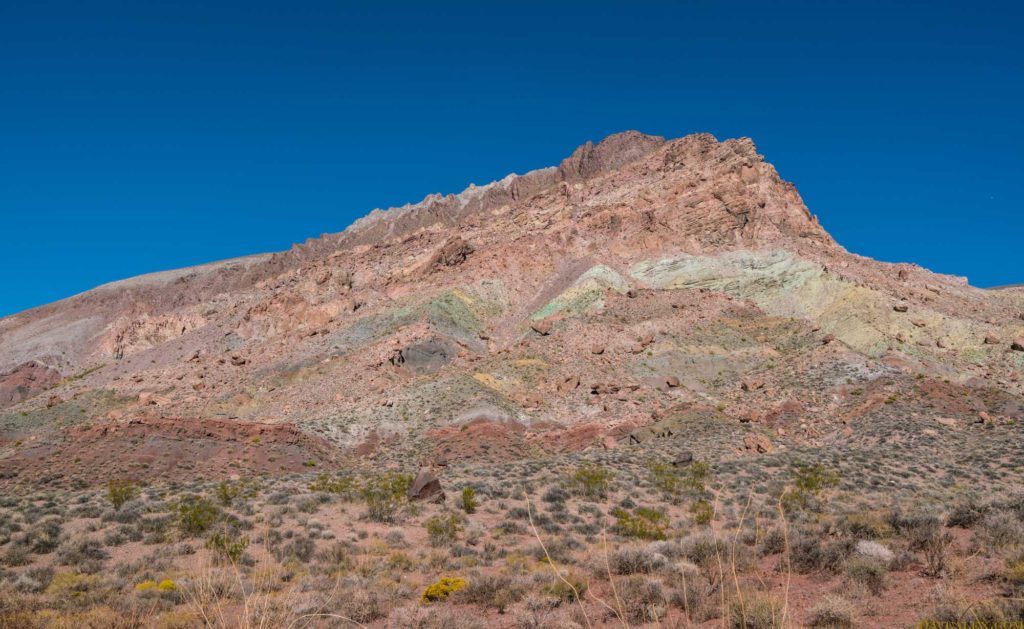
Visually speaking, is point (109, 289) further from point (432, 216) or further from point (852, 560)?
point (852, 560)

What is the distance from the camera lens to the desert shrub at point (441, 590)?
8914 millimetres

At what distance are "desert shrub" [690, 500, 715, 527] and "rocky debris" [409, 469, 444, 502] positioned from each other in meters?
7.67

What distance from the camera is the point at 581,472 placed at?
68.1 ft

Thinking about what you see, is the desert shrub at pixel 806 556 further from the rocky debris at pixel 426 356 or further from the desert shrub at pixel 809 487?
the rocky debris at pixel 426 356

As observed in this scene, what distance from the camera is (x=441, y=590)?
897cm

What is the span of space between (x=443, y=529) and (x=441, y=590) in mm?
4717

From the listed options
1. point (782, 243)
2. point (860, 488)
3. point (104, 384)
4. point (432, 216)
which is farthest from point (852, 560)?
point (432, 216)

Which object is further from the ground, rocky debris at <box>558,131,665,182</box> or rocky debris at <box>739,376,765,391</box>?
rocky debris at <box>558,131,665,182</box>

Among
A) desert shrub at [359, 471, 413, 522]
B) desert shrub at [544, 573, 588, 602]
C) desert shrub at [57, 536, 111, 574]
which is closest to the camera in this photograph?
desert shrub at [544, 573, 588, 602]

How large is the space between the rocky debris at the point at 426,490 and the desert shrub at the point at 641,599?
10487 mm

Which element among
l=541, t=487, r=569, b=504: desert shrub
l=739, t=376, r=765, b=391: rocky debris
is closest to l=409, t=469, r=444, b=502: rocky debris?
l=541, t=487, r=569, b=504: desert shrub

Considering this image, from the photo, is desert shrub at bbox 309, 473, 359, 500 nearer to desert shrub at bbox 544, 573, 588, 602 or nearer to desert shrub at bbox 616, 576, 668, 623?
desert shrub at bbox 544, 573, 588, 602

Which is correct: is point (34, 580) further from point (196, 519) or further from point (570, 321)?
point (570, 321)

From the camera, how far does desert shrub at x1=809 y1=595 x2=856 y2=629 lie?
6.11 metres
